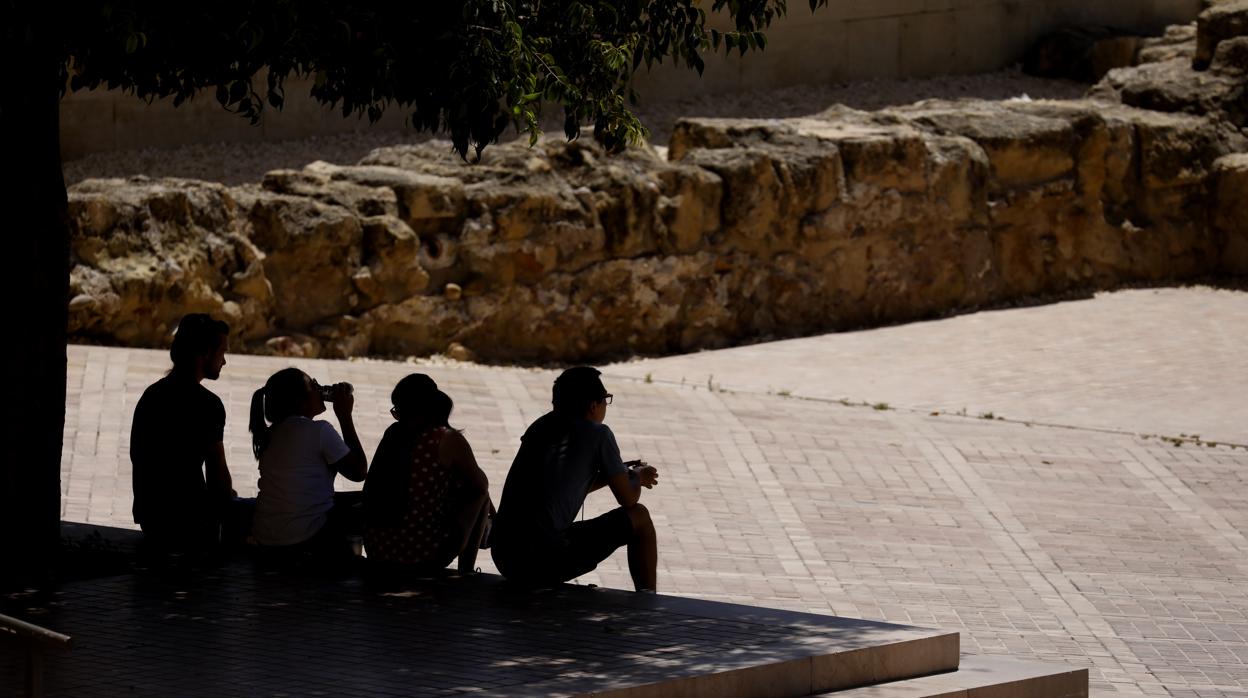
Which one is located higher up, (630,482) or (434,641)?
(630,482)

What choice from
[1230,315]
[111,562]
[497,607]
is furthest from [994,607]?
[1230,315]

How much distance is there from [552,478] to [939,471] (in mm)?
4932

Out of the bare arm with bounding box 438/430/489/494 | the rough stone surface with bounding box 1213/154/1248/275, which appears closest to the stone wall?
the rough stone surface with bounding box 1213/154/1248/275

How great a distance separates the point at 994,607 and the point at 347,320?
7091mm

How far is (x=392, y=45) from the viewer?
653 cm

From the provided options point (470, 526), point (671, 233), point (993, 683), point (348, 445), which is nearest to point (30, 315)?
point (348, 445)

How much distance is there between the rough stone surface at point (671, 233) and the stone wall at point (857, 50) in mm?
4430

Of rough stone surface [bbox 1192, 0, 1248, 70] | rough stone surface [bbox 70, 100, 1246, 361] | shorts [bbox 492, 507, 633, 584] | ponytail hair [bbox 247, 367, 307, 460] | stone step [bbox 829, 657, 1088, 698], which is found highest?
rough stone surface [bbox 1192, 0, 1248, 70]

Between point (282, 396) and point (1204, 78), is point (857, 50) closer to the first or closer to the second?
point (1204, 78)

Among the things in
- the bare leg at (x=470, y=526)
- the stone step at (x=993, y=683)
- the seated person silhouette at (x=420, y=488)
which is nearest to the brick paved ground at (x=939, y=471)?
the stone step at (x=993, y=683)

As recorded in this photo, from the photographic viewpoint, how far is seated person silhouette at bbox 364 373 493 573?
6793mm

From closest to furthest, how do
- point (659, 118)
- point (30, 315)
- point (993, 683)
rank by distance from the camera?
point (993, 683)
point (30, 315)
point (659, 118)

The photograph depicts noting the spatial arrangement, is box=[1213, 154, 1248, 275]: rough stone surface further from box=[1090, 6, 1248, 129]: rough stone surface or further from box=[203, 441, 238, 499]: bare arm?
box=[203, 441, 238, 499]: bare arm

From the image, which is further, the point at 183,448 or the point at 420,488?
the point at 183,448
